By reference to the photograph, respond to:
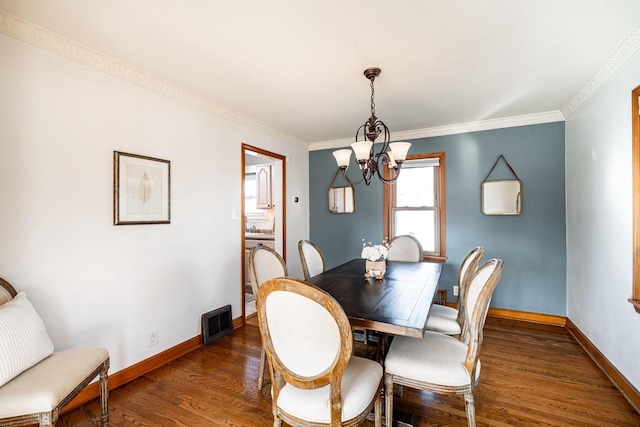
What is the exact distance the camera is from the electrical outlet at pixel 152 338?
2.53m

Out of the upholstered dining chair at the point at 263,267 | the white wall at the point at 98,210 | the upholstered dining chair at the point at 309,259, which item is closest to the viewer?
the white wall at the point at 98,210

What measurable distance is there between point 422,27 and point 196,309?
9.86 ft

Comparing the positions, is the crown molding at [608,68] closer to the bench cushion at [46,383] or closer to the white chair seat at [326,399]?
the white chair seat at [326,399]

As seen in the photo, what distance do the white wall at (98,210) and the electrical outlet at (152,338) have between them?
4 centimetres

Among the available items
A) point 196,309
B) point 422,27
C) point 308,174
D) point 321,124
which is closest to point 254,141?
point 321,124

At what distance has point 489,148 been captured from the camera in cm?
381

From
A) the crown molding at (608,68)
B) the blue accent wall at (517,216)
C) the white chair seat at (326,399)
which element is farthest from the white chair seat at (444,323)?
the crown molding at (608,68)

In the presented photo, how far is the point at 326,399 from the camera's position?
1322 mm

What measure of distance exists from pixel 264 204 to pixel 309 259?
2.74 m

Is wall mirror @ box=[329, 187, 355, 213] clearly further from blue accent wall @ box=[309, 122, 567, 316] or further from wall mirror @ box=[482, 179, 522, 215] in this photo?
wall mirror @ box=[482, 179, 522, 215]

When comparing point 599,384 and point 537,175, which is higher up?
point 537,175

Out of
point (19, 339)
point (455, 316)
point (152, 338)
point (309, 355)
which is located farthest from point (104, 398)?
point (455, 316)

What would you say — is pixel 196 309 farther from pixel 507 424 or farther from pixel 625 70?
pixel 625 70

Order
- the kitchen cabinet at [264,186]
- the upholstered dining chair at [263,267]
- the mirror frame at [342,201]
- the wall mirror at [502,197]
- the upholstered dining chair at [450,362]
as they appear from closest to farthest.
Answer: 1. the upholstered dining chair at [450,362]
2. the upholstered dining chair at [263,267]
3. the wall mirror at [502,197]
4. the mirror frame at [342,201]
5. the kitchen cabinet at [264,186]
